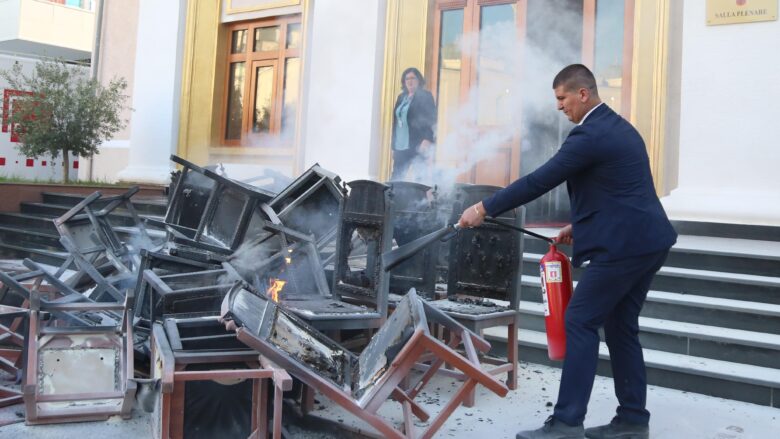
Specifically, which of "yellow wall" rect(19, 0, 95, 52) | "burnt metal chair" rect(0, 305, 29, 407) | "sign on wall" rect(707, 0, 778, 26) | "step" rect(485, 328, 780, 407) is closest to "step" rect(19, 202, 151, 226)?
"burnt metal chair" rect(0, 305, 29, 407)

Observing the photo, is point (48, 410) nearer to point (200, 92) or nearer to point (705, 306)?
point (705, 306)

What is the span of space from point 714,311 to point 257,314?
3780 mm

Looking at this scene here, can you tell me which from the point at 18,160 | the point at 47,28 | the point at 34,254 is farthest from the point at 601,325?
the point at 47,28

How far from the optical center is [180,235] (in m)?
6.58

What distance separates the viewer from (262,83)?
12617mm

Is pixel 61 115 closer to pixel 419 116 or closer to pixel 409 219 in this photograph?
pixel 419 116

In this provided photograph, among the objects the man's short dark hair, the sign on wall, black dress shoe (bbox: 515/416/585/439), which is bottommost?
black dress shoe (bbox: 515/416/585/439)

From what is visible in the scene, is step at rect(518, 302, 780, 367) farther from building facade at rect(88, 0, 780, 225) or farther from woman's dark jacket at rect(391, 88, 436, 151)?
woman's dark jacket at rect(391, 88, 436, 151)

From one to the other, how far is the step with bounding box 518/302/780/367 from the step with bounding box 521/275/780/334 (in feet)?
0.17

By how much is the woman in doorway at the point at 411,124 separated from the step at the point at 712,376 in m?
4.15

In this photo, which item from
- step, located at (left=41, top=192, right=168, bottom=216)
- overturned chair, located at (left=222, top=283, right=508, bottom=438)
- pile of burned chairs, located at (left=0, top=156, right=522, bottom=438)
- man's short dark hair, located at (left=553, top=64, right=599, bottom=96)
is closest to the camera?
overturned chair, located at (left=222, top=283, right=508, bottom=438)

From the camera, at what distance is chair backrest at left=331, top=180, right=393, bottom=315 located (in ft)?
16.0

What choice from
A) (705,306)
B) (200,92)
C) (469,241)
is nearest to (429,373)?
(469,241)

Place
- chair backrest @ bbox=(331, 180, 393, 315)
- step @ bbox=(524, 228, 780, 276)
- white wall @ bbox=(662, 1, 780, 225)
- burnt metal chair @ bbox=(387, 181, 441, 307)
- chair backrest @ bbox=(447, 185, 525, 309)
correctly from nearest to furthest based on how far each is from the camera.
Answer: chair backrest @ bbox=(331, 180, 393, 315), chair backrest @ bbox=(447, 185, 525, 309), burnt metal chair @ bbox=(387, 181, 441, 307), step @ bbox=(524, 228, 780, 276), white wall @ bbox=(662, 1, 780, 225)
